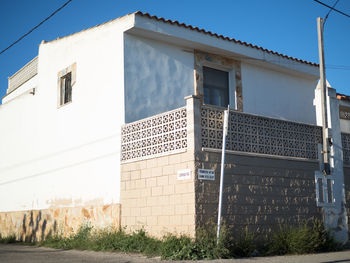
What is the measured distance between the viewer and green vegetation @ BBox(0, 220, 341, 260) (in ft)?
30.4

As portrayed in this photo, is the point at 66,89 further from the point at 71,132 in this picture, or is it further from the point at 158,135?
the point at 158,135

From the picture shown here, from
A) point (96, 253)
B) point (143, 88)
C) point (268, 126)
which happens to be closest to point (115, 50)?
point (143, 88)

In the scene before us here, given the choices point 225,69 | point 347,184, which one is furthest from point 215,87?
point 347,184

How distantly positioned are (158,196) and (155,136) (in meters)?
1.42

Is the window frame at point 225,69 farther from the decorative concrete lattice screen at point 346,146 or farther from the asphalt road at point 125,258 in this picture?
the asphalt road at point 125,258

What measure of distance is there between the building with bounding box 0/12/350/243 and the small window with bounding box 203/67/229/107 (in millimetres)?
33

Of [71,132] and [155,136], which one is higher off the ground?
[71,132]

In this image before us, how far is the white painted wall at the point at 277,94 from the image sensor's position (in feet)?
49.8

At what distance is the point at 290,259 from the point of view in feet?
30.6

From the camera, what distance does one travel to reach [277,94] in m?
16.0

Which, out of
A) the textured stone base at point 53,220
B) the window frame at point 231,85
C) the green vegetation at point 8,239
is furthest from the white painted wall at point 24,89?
the window frame at point 231,85

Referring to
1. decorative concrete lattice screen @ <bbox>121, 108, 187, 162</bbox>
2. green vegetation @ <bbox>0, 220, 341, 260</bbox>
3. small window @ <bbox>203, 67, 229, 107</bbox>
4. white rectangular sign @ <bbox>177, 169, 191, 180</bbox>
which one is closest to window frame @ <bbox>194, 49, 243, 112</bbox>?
small window @ <bbox>203, 67, 229, 107</bbox>

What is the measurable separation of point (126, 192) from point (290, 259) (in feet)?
14.2

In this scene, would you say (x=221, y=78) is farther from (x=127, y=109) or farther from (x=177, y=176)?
(x=177, y=176)
